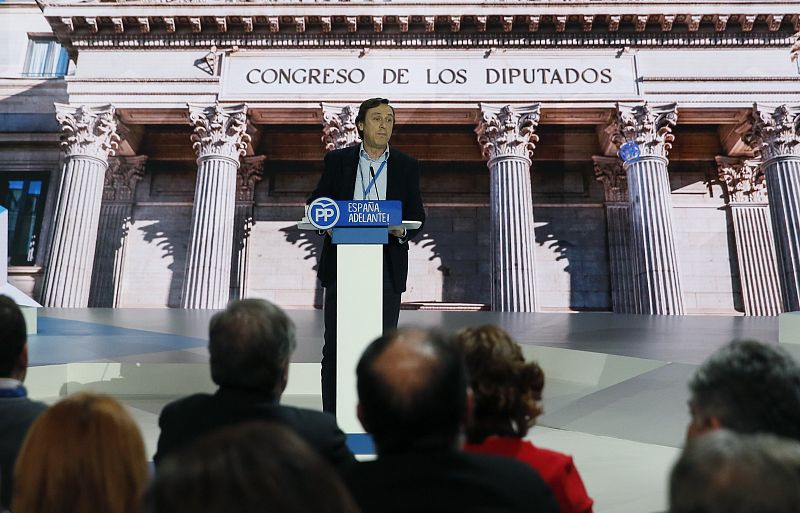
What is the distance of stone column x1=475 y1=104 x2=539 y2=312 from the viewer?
15641 millimetres

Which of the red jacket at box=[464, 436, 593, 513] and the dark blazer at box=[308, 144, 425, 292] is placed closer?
the red jacket at box=[464, 436, 593, 513]

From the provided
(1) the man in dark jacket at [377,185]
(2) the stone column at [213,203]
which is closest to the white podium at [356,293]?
(1) the man in dark jacket at [377,185]

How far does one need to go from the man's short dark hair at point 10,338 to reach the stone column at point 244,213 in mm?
17780

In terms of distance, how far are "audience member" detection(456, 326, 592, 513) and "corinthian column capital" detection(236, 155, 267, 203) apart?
1908 centimetres

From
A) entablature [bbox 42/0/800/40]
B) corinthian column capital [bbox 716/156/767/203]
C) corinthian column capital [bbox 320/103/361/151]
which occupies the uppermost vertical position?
entablature [bbox 42/0/800/40]

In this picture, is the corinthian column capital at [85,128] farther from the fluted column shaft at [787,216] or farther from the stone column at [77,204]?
the fluted column shaft at [787,216]

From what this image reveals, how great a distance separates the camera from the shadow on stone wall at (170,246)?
19906mm

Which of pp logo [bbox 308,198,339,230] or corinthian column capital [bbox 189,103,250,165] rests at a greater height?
corinthian column capital [bbox 189,103,250,165]

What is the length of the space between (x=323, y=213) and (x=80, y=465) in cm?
272

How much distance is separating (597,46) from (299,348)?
13925 millimetres

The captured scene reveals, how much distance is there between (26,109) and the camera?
67.9 ft

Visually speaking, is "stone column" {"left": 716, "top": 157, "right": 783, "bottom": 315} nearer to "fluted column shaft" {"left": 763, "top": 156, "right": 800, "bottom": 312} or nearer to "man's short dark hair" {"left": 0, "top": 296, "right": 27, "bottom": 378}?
"fluted column shaft" {"left": 763, "top": 156, "right": 800, "bottom": 312}

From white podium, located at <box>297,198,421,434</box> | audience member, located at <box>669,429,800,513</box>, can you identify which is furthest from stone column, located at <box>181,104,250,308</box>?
audience member, located at <box>669,429,800,513</box>

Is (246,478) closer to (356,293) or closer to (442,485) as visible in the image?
(442,485)
